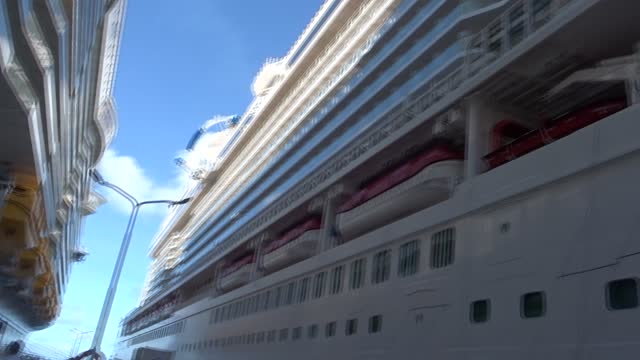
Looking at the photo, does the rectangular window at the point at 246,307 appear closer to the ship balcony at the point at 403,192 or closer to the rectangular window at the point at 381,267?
the ship balcony at the point at 403,192

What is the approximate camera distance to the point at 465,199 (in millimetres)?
8812

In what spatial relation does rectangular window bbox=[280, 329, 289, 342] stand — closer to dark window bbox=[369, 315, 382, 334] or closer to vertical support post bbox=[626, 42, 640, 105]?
dark window bbox=[369, 315, 382, 334]

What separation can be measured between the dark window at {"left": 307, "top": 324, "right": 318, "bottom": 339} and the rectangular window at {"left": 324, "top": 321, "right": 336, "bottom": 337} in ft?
1.81

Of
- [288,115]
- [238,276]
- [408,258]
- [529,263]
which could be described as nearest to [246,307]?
[238,276]

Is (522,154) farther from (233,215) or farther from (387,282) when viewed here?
(233,215)

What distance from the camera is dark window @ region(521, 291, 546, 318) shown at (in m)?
6.78

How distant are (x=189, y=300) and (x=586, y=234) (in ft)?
97.8

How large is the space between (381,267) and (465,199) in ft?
9.89

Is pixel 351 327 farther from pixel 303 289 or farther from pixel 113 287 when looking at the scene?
pixel 113 287

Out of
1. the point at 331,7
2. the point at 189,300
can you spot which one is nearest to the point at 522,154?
the point at 331,7

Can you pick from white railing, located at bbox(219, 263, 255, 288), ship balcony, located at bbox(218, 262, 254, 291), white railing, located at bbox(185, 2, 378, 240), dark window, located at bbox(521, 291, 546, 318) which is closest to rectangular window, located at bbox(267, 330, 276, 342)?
ship balcony, located at bbox(218, 262, 254, 291)

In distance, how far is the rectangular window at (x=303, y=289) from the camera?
14.6 m

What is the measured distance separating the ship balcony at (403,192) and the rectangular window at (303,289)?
6.27 feet

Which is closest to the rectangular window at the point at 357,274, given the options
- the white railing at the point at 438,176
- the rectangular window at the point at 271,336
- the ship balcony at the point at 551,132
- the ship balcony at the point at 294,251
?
the white railing at the point at 438,176
